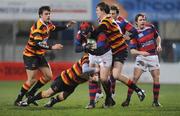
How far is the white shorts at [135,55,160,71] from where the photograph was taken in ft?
48.5

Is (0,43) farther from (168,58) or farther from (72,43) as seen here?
(168,58)

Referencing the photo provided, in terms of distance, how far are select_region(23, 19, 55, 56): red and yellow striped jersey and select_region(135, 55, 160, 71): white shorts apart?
2.14 meters

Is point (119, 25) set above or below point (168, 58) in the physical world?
above

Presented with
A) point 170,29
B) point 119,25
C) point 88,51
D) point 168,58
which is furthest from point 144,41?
point 170,29

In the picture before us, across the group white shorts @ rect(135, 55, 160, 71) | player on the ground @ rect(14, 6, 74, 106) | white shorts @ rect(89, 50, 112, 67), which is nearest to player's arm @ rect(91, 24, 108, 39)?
white shorts @ rect(89, 50, 112, 67)

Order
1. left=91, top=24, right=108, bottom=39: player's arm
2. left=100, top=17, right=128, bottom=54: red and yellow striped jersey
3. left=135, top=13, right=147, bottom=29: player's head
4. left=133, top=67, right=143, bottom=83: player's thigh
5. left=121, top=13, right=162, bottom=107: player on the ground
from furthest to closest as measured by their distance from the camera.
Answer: left=133, top=67, right=143, bottom=83: player's thigh < left=121, top=13, right=162, bottom=107: player on the ground < left=135, top=13, right=147, bottom=29: player's head < left=100, top=17, right=128, bottom=54: red and yellow striped jersey < left=91, top=24, right=108, bottom=39: player's arm

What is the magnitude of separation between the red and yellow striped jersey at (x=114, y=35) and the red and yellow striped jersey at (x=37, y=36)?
148 cm

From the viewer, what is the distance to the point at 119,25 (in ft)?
47.1

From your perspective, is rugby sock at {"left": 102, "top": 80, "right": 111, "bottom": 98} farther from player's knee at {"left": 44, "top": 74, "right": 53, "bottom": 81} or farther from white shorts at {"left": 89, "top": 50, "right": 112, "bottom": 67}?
player's knee at {"left": 44, "top": 74, "right": 53, "bottom": 81}

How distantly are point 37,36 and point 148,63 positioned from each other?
2.59 m

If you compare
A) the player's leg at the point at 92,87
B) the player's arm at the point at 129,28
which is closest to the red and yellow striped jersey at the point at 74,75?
the player's leg at the point at 92,87

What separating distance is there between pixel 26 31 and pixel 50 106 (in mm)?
16383

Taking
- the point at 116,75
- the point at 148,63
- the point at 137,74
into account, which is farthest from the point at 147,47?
the point at 116,75

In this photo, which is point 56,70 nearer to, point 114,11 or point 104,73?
point 114,11
